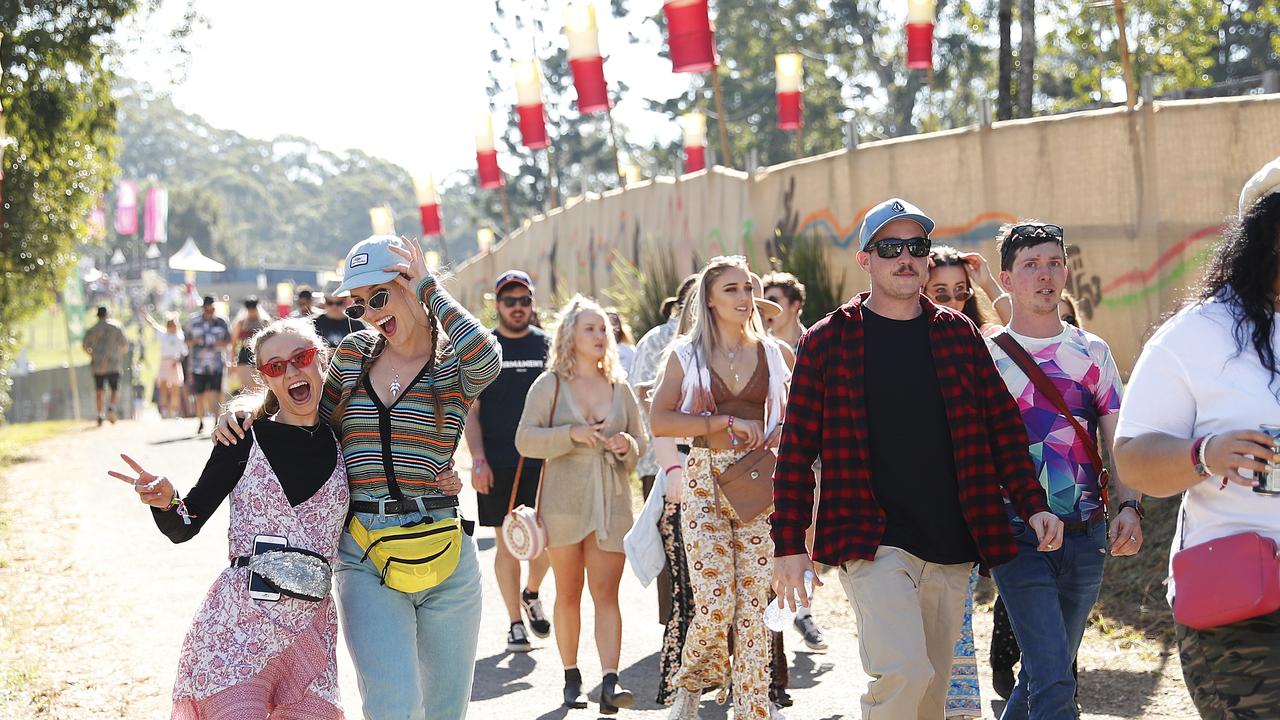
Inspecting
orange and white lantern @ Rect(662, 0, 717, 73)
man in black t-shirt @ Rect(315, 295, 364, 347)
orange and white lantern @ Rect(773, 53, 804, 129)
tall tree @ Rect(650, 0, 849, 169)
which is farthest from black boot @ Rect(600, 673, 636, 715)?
tall tree @ Rect(650, 0, 849, 169)

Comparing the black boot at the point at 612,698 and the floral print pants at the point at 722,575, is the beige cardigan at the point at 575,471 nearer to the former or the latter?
the black boot at the point at 612,698

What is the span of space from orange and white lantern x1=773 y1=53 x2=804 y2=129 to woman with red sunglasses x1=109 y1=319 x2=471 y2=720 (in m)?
16.1

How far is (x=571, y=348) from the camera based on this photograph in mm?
6883

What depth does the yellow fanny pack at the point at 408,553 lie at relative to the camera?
4.36 meters

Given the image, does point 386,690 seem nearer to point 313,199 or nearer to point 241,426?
point 241,426

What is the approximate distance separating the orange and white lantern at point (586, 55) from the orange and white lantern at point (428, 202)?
8.31 m

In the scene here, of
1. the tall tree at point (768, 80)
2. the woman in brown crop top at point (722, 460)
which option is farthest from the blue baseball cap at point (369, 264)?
the tall tree at point (768, 80)

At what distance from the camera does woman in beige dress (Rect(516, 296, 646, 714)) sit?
6711 millimetres

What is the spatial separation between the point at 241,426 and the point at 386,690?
88 centimetres

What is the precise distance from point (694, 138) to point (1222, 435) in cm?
2182

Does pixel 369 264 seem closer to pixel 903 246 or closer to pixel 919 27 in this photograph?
pixel 903 246

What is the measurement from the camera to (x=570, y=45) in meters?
18.4

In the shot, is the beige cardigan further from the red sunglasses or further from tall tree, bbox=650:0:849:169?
tall tree, bbox=650:0:849:169

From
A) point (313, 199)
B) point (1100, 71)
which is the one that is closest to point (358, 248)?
point (1100, 71)
